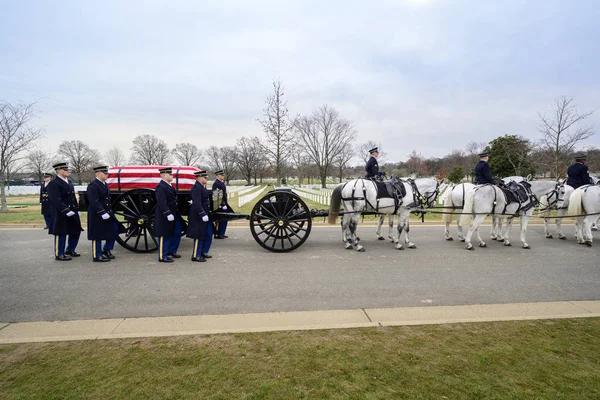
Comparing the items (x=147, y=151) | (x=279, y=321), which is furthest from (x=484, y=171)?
(x=147, y=151)

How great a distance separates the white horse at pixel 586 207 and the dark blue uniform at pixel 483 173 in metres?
2.58

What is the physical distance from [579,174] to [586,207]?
1.52 metres

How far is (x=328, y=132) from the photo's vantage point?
34219 millimetres

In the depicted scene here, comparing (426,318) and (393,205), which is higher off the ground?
(393,205)

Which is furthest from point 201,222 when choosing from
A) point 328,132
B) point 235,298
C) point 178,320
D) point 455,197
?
point 328,132

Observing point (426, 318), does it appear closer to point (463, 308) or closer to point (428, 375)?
point (463, 308)

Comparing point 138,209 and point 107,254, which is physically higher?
point 138,209

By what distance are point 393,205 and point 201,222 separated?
15.0ft

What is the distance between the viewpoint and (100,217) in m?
6.53

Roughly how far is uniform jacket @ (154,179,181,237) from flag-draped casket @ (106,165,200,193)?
2.48 ft

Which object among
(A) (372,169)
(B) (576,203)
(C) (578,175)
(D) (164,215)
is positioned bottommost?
(D) (164,215)

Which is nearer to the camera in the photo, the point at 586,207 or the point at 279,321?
the point at 279,321

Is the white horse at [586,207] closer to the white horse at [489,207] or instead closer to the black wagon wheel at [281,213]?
the white horse at [489,207]

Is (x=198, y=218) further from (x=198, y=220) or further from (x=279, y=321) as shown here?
(x=279, y=321)
